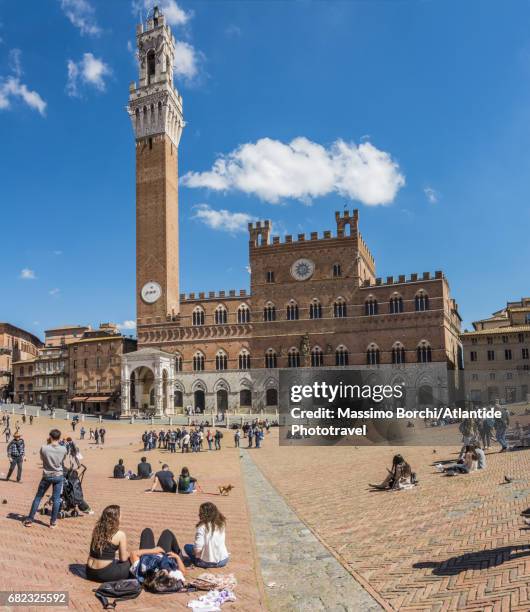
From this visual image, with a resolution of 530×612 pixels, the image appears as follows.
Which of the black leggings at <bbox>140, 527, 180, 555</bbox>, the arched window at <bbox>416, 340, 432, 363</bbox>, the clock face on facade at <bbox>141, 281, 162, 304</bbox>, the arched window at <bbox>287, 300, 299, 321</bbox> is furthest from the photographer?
the clock face on facade at <bbox>141, 281, 162, 304</bbox>

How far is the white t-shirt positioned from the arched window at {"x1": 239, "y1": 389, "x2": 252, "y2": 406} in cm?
4565

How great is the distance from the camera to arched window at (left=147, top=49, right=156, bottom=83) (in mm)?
61094

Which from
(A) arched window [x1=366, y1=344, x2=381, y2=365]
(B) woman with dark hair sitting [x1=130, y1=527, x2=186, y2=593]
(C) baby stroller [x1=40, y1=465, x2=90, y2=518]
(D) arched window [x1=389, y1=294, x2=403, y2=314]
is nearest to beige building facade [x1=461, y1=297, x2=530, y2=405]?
(D) arched window [x1=389, y1=294, x2=403, y2=314]

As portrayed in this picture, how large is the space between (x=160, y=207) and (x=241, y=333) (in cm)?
1546

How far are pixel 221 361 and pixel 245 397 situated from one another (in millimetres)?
4205

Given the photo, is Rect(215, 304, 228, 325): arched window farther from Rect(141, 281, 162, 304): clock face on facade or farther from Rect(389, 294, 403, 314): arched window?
Rect(389, 294, 403, 314): arched window

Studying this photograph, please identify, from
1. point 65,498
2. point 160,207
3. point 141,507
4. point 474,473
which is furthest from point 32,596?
point 160,207

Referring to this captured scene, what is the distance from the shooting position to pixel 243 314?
55.3 m

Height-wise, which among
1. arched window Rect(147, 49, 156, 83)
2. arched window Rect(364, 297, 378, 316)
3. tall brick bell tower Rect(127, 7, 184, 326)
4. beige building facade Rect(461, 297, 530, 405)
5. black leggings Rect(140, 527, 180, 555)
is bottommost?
black leggings Rect(140, 527, 180, 555)

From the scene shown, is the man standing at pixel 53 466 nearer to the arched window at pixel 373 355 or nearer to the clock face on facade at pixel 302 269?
the arched window at pixel 373 355

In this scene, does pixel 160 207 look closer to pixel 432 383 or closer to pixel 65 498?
pixel 432 383

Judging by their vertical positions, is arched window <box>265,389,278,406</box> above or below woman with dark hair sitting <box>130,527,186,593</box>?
above

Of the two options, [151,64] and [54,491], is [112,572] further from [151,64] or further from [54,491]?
[151,64]

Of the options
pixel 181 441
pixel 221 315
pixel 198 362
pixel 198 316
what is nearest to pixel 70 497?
pixel 181 441
